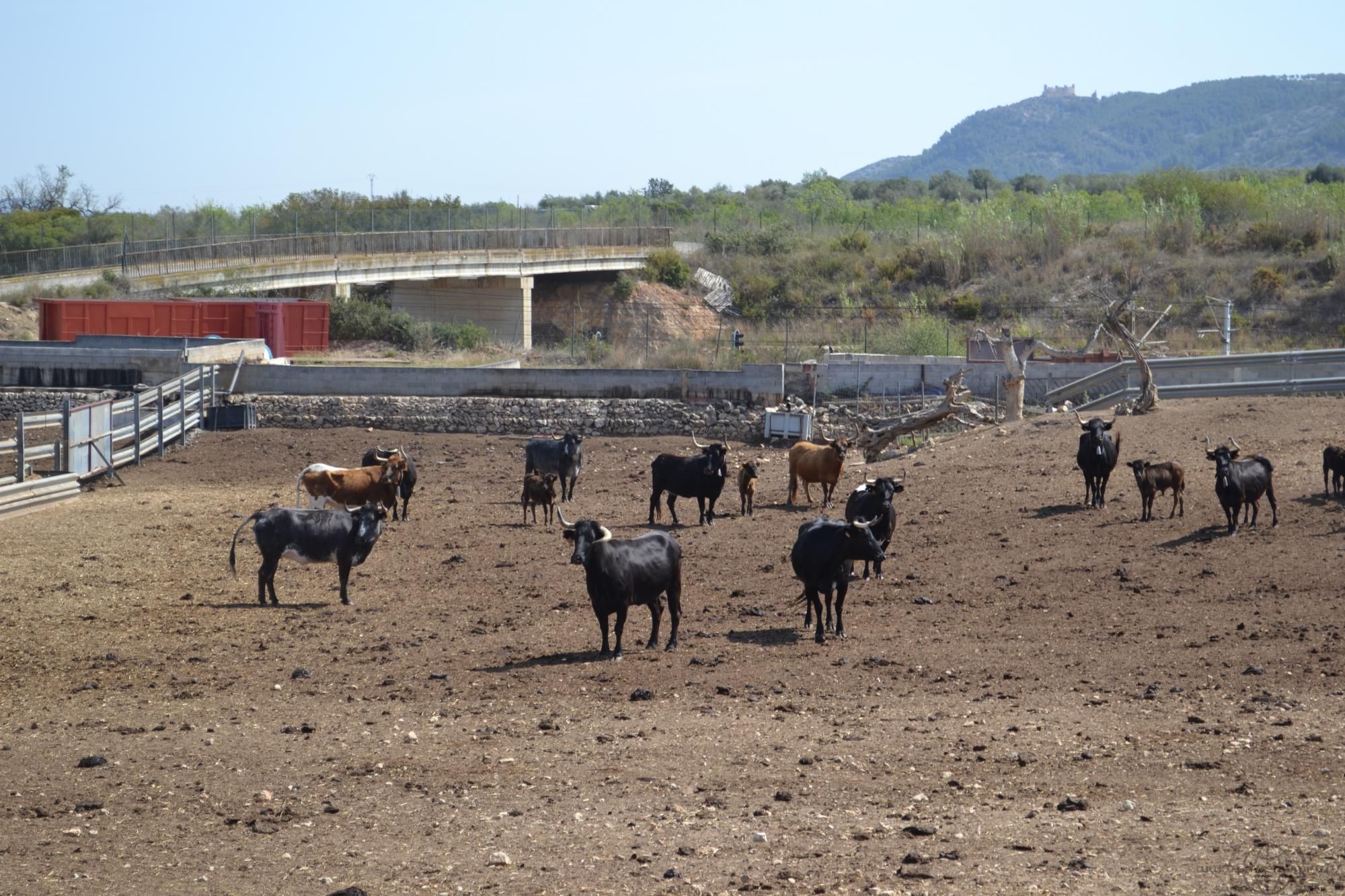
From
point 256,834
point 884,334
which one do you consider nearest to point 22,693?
point 256,834

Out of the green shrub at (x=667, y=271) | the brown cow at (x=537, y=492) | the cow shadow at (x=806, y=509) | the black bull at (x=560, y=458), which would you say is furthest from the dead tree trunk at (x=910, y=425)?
the green shrub at (x=667, y=271)

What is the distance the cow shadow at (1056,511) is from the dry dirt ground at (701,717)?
7 cm

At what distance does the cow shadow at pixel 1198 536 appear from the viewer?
1803 cm

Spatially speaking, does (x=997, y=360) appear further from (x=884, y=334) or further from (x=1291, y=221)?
(x=1291, y=221)

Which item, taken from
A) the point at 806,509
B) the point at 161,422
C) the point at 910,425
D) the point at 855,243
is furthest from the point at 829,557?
the point at 855,243

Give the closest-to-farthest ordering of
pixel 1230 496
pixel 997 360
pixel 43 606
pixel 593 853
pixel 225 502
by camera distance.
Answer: pixel 593 853 < pixel 43 606 < pixel 1230 496 < pixel 225 502 < pixel 997 360

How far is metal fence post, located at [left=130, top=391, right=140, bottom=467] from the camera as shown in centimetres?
2989

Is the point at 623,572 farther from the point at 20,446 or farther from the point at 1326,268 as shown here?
the point at 1326,268

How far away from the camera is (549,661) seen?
13.6m

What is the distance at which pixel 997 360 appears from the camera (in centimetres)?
3728

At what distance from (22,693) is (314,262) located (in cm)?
4627

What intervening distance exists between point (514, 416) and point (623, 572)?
23.4m

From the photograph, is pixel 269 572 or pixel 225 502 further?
pixel 225 502

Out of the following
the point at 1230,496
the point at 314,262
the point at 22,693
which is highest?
the point at 314,262
